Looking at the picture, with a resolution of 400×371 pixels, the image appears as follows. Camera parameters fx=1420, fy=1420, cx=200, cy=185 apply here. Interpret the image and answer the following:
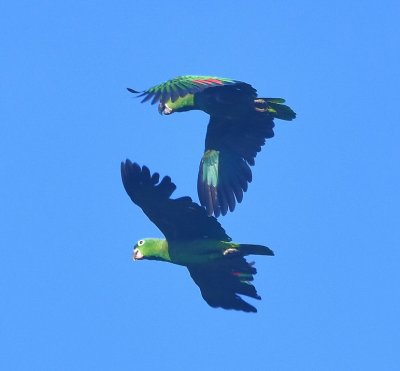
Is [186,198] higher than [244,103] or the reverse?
the reverse

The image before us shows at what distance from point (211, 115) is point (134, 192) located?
4241 mm

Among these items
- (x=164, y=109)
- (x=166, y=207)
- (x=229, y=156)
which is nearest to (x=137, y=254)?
(x=166, y=207)

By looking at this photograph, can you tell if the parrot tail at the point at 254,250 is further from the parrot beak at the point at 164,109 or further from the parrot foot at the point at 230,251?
the parrot beak at the point at 164,109

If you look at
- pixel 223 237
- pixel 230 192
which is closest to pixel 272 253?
pixel 223 237

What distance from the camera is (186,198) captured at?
25.1 m

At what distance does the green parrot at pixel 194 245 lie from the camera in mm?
24906

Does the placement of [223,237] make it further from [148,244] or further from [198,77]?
[198,77]

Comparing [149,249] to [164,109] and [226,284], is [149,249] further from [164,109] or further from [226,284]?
[164,109]

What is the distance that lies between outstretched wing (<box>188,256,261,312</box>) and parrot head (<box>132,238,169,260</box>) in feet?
2.46

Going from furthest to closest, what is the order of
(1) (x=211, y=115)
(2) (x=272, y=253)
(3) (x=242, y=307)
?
1. (1) (x=211, y=115)
2. (3) (x=242, y=307)
3. (2) (x=272, y=253)

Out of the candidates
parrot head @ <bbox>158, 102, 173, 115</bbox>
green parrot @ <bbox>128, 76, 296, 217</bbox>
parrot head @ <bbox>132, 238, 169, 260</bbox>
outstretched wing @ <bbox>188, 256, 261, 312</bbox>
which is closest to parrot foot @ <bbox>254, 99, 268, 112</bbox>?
green parrot @ <bbox>128, 76, 296, 217</bbox>

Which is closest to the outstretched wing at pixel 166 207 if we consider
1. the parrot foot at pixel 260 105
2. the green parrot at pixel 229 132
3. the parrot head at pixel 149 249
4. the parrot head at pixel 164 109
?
the parrot head at pixel 149 249

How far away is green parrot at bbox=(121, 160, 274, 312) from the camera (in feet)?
81.7

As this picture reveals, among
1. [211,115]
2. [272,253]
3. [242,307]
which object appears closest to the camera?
[272,253]
